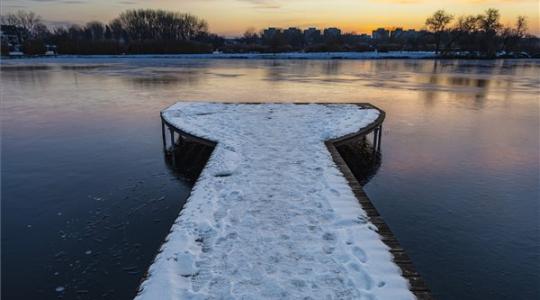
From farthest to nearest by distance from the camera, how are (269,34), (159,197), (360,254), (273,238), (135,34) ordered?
1. (269,34)
2. (135,34)
3. (159,197)
4. (273,238)
5. (360,254)

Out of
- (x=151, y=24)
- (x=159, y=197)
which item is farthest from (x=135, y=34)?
(x=159, y=197)

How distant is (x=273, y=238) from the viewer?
4.45 meters

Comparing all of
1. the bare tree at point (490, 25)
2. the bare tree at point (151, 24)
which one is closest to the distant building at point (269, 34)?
the bare tree at point (151, 24)

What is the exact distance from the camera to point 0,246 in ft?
19.7

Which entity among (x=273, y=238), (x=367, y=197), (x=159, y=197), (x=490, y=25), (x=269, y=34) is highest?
(x=269, y=34)

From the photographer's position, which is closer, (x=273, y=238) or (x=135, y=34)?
(x=273, y=238)

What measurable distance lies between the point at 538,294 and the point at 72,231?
293 inches

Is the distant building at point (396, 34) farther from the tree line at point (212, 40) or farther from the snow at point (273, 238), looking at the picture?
the snow at point (273, 238)

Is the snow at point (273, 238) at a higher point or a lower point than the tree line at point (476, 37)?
lower

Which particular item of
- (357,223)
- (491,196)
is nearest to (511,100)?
(491,196)

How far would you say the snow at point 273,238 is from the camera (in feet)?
11.6

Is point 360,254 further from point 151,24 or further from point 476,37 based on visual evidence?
point 151,24

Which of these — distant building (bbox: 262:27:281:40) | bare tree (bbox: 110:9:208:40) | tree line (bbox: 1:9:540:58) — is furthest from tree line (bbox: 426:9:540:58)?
bare tree (bbox: 110:9:208:40)

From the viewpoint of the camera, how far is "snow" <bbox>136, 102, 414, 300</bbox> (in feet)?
11.6
